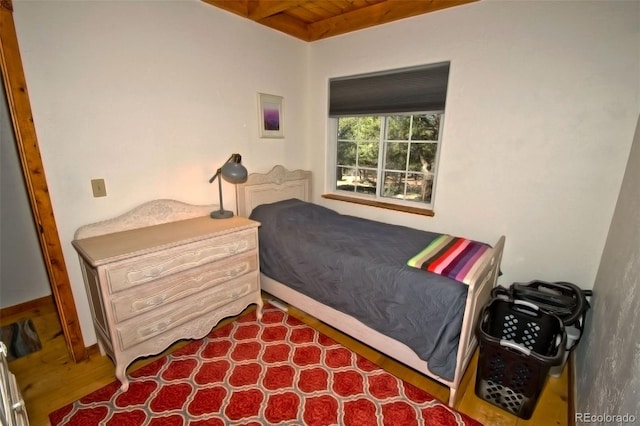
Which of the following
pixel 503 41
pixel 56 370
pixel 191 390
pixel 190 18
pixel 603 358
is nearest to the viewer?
pixel 603 358

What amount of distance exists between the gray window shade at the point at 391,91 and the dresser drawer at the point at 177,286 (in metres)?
1.69

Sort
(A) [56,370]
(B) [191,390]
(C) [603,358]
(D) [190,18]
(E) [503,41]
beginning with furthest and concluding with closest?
1. (D) [190,18]
2. (E) [503,41]
3. (A) [56,370]
4. (B) [191,390]
5. (C) [603,358]

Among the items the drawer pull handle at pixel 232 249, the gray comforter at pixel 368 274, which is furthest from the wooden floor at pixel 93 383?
the drawer pull handle at pixel 232 249

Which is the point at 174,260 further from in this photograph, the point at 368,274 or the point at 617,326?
the point at 617,326

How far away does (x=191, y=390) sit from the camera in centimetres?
169

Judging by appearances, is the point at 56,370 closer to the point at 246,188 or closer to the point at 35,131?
the point at 35,131

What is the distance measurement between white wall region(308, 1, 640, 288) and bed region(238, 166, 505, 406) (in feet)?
0.95

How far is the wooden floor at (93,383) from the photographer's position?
157 centimetres

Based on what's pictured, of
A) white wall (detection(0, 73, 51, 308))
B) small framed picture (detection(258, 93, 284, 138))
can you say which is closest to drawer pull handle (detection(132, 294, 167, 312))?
white wall (detection(0, 73, 51, 308))

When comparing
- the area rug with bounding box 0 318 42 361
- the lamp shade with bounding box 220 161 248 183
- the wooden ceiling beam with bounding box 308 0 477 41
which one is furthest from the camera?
the wooden ceiling beam with bounding box 308 0 477 41

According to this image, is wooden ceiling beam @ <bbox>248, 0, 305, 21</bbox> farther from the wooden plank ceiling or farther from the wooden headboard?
the wooden headboard

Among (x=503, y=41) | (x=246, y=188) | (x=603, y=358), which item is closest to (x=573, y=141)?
(x=503, y=41)

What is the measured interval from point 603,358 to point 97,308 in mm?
2672

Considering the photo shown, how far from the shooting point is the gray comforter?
5.11ft
